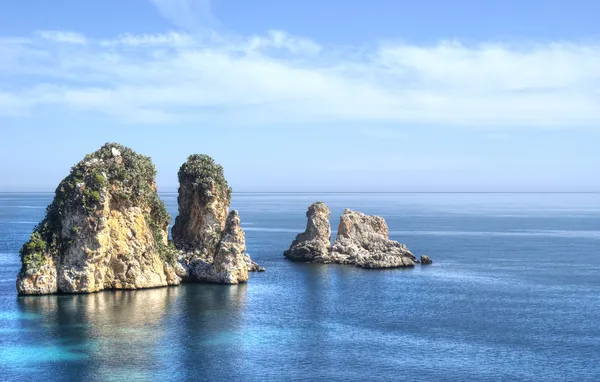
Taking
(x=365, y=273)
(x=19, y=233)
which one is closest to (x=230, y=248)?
(x=365, y=273)

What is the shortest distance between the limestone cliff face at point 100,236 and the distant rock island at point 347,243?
34.9 metres

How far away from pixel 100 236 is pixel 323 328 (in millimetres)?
31119

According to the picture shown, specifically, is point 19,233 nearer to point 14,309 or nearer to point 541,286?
point 14,309

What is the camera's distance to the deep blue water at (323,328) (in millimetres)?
55406

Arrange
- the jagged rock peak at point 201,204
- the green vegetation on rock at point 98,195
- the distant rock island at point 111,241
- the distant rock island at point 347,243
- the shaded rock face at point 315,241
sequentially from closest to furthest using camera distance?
1. the distant rock island at point 111,241
2. the green vegetation on rock at point 98,195
3. the jagged rock peak at point 201,204
4. the distant rock island at point 347,243
5. the shaded rock face at point 315,241

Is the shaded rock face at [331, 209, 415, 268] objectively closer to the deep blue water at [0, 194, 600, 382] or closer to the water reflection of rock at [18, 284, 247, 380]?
the deep blue water at [0, 194, 600, 382]

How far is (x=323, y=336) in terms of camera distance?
218 feet

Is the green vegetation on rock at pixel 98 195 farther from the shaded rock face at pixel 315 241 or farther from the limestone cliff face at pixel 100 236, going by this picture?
the shaded rock face at pixel 315 241

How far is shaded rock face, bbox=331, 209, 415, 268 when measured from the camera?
389 ft

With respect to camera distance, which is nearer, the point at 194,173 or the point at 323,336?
the point at 323,336

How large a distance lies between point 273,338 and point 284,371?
10.3 meters

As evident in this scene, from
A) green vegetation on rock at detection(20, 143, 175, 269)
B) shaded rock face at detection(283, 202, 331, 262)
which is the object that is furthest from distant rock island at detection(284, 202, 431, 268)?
green vegetation on rock at detection(20, 143, 175, 269)

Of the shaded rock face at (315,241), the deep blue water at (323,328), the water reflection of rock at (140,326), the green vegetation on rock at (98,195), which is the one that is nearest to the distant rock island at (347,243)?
the shaded rock face at (315,241)

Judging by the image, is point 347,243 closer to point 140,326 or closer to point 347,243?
point 347,243
